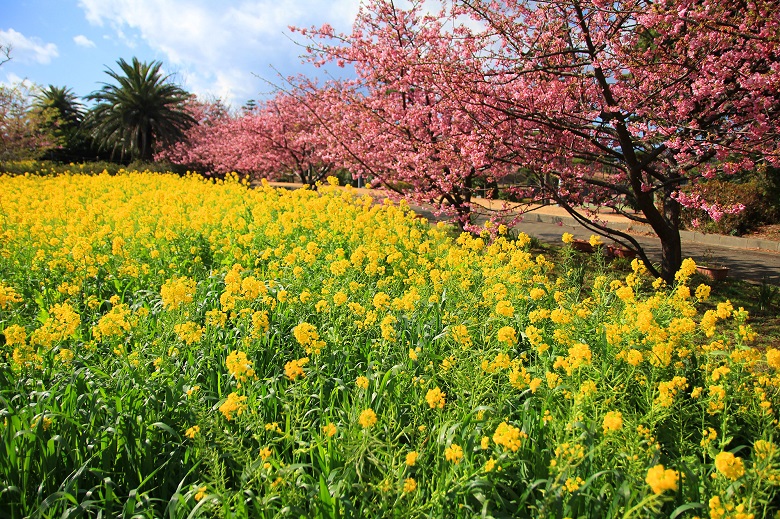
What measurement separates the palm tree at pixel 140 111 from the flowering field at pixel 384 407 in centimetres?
2845

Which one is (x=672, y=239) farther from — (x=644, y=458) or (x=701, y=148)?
(x=644, y=458)

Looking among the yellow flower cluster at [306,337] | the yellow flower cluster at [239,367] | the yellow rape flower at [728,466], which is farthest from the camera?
the yellow flower cluster at [306,337]

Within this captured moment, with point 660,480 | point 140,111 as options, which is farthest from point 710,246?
point 140,111

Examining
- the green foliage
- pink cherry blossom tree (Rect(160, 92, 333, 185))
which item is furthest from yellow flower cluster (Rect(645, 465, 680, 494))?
pink cherry blossom tree (Rect(160, 92, 333, 185))

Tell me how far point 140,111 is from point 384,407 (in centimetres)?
3232

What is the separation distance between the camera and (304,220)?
642 cm

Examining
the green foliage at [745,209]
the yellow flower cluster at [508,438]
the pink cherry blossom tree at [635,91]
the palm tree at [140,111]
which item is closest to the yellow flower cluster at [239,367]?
the yellow flower cluster at [508,438]

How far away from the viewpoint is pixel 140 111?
29.9 m

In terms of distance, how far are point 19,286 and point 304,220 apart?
300cm

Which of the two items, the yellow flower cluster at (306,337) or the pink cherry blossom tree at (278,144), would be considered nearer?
the yellow flower cluster at (306,337)

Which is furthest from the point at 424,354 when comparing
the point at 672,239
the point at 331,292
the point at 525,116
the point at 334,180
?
the point at 334,180

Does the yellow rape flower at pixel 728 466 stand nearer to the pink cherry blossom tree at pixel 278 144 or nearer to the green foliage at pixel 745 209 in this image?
the green foliage at pixel 745 209

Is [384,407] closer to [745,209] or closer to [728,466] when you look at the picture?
[728,466]

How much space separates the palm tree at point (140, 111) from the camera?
97.6 feet
